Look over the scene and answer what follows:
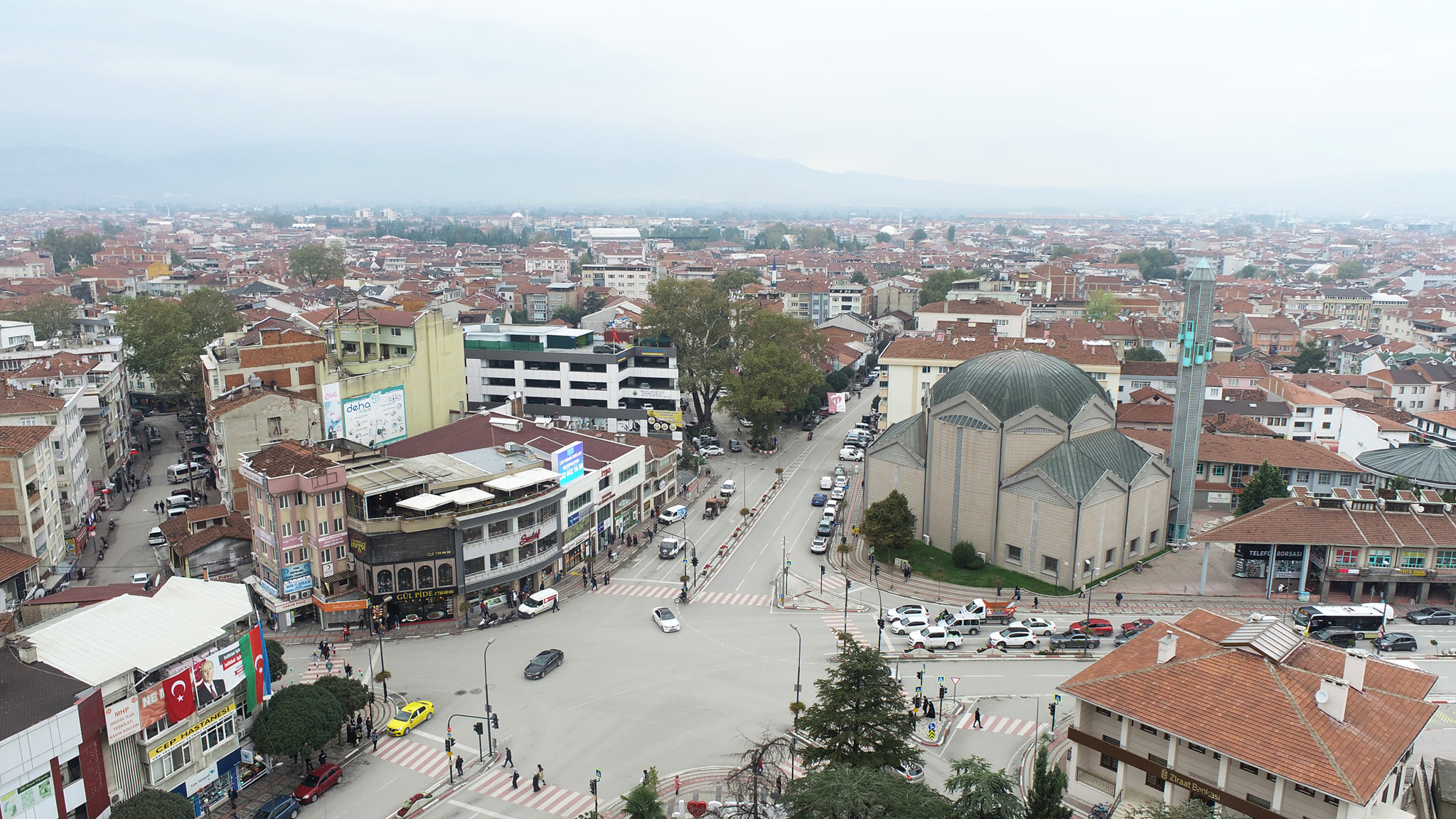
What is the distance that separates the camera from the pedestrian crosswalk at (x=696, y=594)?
50469 millimetres

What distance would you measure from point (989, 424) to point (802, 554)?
13697 mm

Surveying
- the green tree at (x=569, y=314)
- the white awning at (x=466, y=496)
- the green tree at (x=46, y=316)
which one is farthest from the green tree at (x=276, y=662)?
the green tree at (x=569, y=314)

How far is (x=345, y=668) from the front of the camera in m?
41.2

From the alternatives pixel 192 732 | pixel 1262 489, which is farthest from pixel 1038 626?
pixel 192 732

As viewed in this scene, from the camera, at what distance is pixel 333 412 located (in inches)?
2462

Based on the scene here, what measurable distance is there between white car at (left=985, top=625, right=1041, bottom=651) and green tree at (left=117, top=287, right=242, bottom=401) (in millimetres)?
64687

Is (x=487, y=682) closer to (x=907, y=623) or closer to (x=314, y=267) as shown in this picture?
(x=907, y=623)

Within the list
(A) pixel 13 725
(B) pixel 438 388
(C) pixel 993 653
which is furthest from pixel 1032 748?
(B) pixel 438 388

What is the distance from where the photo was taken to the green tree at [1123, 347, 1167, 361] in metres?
103

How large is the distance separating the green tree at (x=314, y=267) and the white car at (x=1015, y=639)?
151080mm

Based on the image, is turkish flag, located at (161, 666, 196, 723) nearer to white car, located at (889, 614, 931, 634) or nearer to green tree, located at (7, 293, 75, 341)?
white car, located at (889, 614, 931, 634)

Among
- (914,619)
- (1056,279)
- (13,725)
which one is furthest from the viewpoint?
(1056,279)

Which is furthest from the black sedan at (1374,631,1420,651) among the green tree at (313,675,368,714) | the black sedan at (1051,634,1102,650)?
the green tree at (313,675,368,714)

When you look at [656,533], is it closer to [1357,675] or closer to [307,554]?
[307,554]
